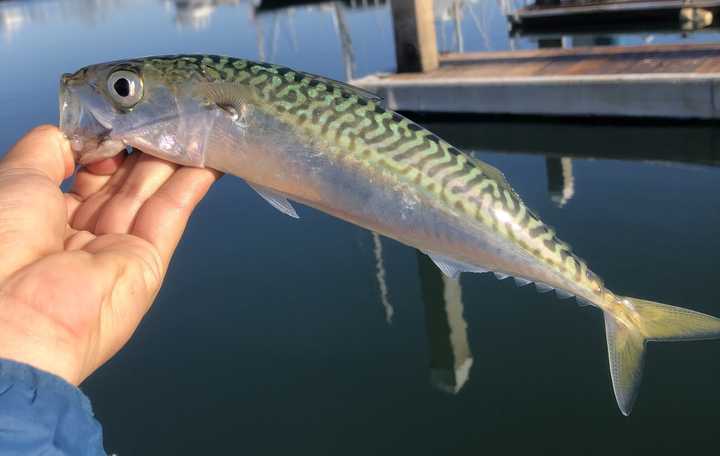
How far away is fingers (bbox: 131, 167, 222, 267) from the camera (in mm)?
3400

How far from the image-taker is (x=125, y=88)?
351cm

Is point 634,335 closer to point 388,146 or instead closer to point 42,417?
point 388,146

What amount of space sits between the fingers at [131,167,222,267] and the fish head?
0.30 ft

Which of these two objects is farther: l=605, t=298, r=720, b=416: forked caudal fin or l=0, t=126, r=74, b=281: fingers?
l=605, t=298, r=720, b=416: forked caudal fin

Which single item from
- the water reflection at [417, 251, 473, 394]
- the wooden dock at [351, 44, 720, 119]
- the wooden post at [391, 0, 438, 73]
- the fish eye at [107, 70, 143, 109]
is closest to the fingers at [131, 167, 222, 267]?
the fish eye at [107, 70, 143, 109]

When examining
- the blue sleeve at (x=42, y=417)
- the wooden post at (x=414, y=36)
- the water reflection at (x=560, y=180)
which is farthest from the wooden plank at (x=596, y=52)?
the blue sleeve at (x=42, y=417)

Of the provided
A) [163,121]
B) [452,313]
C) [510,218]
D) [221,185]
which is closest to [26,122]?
[221,185]

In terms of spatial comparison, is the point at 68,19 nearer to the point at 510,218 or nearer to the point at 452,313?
the point at 452,313

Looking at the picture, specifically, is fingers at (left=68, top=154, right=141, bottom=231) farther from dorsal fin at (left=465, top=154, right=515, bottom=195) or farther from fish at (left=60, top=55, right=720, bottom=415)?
dorsal fin at (left=465, top=154, right=515, bottom=195)

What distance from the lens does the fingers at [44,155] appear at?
3.38 meters

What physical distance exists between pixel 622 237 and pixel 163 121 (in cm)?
631

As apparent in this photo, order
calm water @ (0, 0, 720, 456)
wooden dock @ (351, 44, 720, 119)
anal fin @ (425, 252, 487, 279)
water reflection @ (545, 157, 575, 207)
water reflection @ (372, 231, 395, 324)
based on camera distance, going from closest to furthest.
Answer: anal fin @ (425, 252, 487, 279), calm water @ (0, 0, 720, 456), water reflection @ (372, 231, 395, 324), water reflection @ (545, 157, 575, 207), wooden dock @ (351, 44, 720, 119)

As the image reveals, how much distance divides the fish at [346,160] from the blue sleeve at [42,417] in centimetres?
153

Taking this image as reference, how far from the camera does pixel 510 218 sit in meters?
3.45
